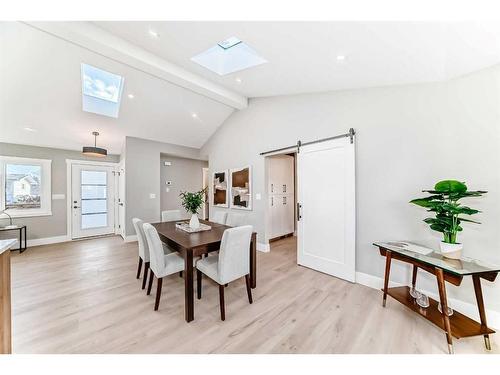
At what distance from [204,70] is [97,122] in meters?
2.85

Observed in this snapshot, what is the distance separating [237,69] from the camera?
8.95ft

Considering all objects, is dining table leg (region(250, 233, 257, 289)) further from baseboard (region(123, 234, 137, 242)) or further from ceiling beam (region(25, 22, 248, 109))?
baseboard (region(123, 234, 137, 242))

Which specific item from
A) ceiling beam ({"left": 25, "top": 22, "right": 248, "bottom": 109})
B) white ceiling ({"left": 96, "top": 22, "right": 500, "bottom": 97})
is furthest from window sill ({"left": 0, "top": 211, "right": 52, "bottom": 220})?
white ceiling ({"left": 96, "top": 22, "right": 500, "bottom": 97})

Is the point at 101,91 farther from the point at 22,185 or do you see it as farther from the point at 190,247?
the point at 190,247

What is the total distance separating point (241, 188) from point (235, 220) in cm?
132

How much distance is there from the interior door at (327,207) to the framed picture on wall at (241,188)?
4.20 ft

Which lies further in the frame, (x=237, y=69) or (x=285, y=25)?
(x=237, y=69)

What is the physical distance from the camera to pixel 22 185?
4.35 m

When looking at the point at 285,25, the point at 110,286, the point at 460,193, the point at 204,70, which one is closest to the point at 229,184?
the point at 204,70

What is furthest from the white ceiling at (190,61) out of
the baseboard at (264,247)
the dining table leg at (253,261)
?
the baseboard at (264,247)

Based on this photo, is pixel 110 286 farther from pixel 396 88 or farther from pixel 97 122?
pixel 396 88

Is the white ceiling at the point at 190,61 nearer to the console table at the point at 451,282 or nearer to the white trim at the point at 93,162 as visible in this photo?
the white trim at the point at 93,162

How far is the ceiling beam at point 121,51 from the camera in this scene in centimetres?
199

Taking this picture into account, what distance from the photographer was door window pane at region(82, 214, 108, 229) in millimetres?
5143
